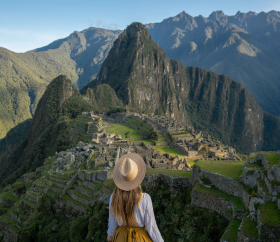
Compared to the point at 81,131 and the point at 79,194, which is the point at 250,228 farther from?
the point at 81,131

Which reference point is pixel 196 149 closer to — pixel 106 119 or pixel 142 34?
pixel 106 119

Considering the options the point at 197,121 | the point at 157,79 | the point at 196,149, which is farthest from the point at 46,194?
the point at 197,121

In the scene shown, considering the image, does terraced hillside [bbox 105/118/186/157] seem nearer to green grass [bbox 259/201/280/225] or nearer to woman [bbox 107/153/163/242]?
green grass [bbox 259/201/280/225]

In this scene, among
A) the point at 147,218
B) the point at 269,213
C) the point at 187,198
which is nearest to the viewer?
the point at 147,218

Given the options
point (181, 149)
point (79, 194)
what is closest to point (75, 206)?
point (79, 194)

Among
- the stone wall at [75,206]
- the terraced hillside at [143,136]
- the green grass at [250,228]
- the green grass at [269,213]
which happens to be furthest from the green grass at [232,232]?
the terraced hillside at [143,136]
